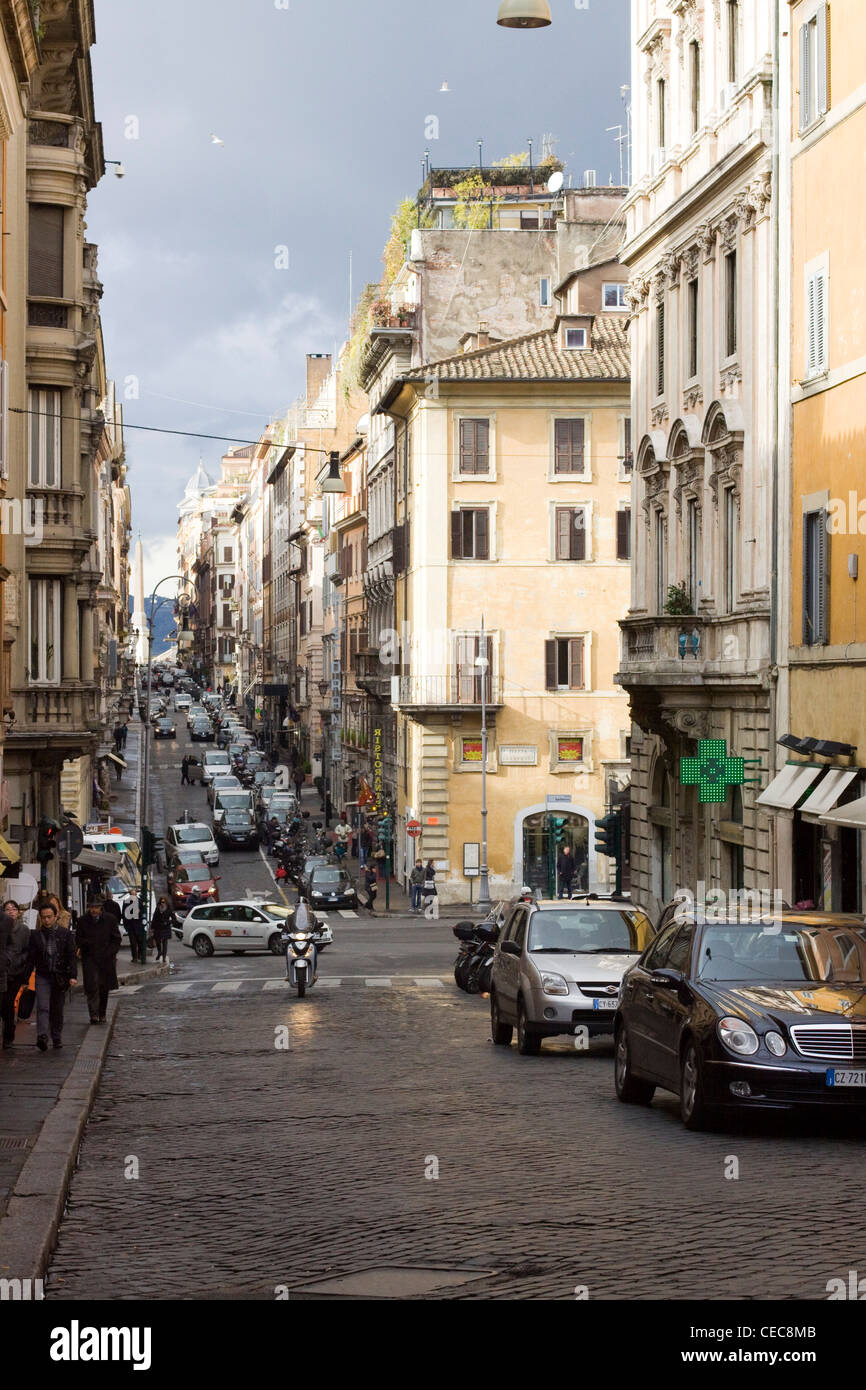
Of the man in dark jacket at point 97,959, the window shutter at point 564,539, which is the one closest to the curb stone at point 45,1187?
the man in dark jacket at point 97,959

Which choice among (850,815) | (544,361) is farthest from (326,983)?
(544,361)

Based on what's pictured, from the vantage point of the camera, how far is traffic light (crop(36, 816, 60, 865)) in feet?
122

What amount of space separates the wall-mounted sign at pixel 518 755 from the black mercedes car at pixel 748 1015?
44.0 metres

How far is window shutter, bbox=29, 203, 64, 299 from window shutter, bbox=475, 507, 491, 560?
23.8 metres

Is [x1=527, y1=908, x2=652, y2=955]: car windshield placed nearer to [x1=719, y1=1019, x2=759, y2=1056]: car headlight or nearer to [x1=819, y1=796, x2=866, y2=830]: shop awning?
[x1=819, y1=796, x2=866, y2=830]: shop awning

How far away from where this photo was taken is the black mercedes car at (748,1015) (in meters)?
13.5

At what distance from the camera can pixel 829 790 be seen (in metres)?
28.4

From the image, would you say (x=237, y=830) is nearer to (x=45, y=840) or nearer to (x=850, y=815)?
(x=45, y=840)

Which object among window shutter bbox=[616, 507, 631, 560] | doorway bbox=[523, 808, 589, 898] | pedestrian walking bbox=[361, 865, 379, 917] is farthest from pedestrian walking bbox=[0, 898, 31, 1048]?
A: window shutter bbox=[616, 507, 631, 560]

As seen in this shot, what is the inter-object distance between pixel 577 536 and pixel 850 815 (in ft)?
118

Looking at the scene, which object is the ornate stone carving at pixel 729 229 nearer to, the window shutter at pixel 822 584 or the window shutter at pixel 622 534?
the window shutter at pixel 822 584
